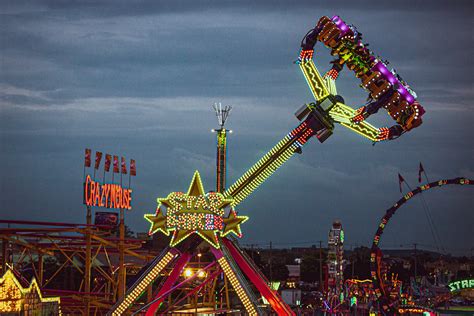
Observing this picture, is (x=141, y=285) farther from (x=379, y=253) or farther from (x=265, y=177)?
(x=379, y=253)

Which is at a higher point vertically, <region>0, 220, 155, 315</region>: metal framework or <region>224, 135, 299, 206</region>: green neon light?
<region>224, 135, 299, 206</region>: green neon light

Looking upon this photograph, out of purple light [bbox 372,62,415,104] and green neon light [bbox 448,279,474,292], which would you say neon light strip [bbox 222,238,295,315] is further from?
green neon light [bbox 448,279,474,292]

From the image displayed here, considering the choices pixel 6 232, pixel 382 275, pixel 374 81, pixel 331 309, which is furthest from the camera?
pixel 331 309

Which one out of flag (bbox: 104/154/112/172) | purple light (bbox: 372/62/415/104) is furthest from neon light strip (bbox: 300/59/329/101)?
flag (bbox: 104/154/112/172)

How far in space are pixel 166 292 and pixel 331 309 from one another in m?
21.0

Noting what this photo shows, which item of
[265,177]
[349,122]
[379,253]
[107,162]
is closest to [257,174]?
[265,177]

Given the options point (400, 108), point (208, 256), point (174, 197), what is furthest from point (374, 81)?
point (208, 256)

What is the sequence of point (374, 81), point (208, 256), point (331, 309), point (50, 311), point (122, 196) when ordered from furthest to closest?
point (208, 256) < point (331, 309) < point (122, 196) < point (374, 81) < point (50, 311)

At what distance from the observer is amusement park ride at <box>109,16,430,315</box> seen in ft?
119

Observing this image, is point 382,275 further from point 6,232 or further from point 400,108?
point 6,232

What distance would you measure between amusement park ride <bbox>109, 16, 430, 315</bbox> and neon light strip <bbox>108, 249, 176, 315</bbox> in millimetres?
12

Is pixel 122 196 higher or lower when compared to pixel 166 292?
higher

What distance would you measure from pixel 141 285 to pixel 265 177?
22.9 ft

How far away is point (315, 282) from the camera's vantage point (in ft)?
407
